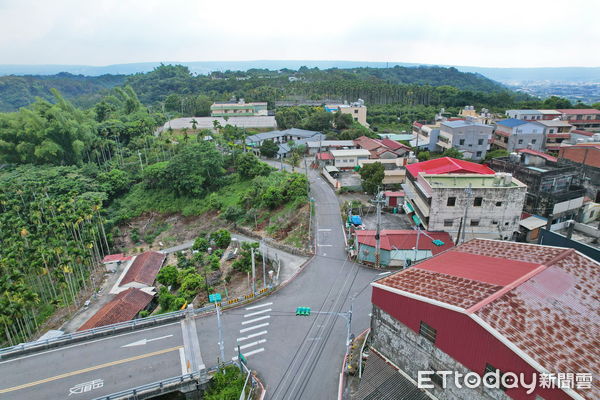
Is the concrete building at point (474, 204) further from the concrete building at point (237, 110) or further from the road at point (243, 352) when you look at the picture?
the concrete building at point (237, 110)

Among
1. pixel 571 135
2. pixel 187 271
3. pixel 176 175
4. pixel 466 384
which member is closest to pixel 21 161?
pixel 176 175

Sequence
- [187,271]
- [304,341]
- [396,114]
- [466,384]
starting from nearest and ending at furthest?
[466,384], [304,341], [187,271], [396,114]

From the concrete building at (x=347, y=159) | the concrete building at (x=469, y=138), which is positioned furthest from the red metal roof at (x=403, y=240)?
the concrete building at (x=469, y=138)

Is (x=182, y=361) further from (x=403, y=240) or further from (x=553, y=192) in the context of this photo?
(x=553, y=192)

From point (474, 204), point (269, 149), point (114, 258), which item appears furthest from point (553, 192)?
point (114, 258)

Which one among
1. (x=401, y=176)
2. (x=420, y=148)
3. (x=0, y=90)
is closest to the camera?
(x=401, y=176)

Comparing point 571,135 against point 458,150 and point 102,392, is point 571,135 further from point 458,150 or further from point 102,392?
point 102,392
